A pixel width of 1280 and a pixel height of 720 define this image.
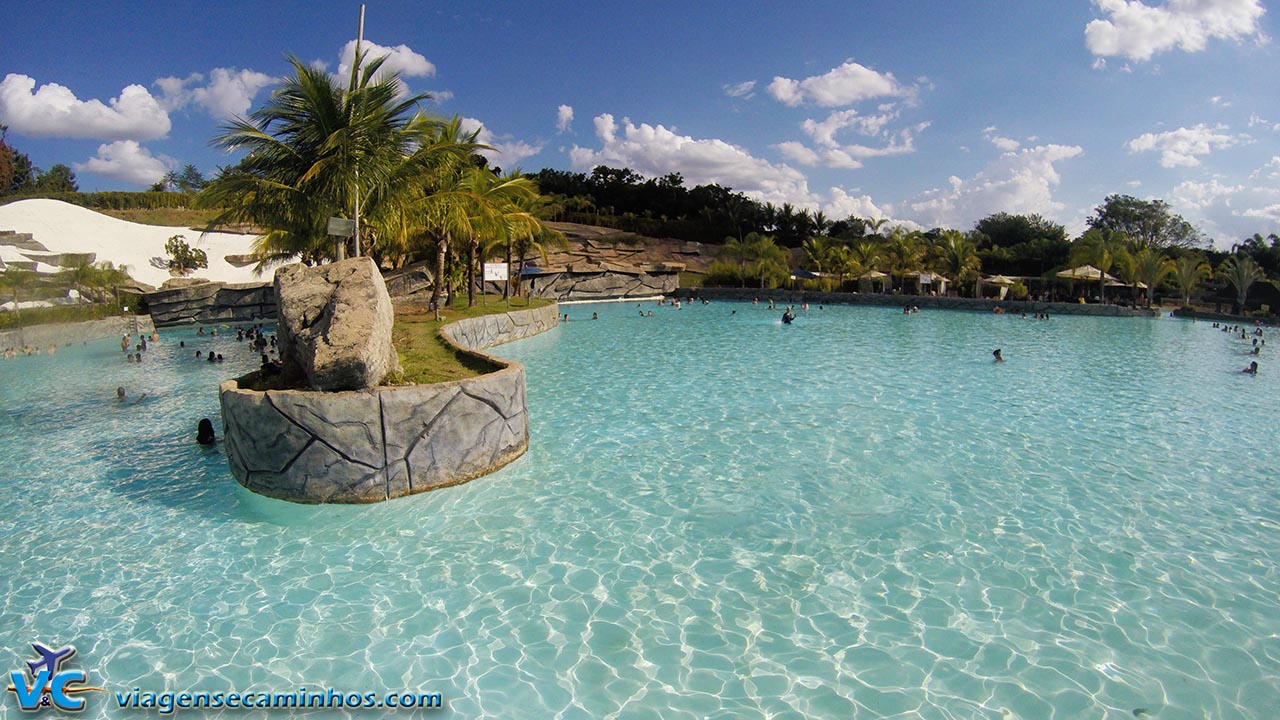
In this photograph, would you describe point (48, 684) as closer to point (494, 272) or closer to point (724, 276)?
point (494, 272)

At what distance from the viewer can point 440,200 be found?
1546 centimetres

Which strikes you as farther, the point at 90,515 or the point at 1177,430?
the point at 1177,430

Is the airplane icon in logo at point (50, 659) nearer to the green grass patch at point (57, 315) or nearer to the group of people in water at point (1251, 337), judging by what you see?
the group of people in water at point (1251, 337)

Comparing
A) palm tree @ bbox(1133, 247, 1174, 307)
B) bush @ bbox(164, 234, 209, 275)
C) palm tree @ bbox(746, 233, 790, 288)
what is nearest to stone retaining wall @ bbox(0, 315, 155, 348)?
bush @ bbox(164, 234, 209, 275)

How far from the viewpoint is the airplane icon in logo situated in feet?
13.6

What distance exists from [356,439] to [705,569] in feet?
12.7

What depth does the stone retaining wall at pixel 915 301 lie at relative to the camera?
3562 cm

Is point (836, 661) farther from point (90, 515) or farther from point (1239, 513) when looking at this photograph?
point (90, 515)

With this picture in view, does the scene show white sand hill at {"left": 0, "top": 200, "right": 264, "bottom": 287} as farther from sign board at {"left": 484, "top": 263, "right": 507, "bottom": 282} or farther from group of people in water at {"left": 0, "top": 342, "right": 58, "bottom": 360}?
sign board at {"left": 484, "top": 263, "right": 507, "bottom": 282}

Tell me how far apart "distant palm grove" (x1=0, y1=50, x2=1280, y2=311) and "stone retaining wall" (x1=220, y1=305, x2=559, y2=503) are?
406 cm

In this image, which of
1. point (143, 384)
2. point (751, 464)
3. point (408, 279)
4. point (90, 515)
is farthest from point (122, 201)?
point (751, 464)

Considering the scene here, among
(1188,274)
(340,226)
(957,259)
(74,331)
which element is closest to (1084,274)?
(1188,274)

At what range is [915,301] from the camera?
131 ft

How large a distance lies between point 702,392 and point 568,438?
4.23 m
